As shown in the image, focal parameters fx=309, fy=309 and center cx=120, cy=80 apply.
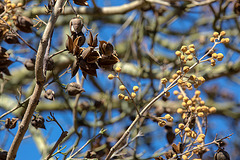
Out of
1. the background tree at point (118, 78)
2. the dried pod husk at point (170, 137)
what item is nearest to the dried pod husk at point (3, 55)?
the background tree at point (118, 78)

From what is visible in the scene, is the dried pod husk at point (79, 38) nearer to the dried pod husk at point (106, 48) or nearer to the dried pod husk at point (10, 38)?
the dried pod husk at point (106, 48)

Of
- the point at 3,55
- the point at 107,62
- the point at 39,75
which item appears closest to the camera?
the point at 39,75

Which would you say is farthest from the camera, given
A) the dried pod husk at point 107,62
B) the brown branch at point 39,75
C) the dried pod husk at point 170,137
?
the dried pod husk at point 170,137

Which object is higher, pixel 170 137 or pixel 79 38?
pixel 79 38

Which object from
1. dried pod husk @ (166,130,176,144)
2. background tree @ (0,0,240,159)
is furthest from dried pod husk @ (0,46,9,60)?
dried pod husk @ (166,130,176,144)

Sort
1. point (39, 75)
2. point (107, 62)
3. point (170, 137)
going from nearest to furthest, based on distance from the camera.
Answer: point (39, 75), point (107, 62), point (170, 137)

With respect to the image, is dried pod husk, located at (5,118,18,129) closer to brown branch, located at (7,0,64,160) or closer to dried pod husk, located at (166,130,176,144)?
brown branch, located at (7,0,64,160)

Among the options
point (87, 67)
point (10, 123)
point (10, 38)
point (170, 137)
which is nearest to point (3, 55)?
point (10, 38)

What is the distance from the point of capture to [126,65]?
345 centimetres

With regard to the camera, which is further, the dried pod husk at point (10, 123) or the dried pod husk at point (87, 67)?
the dried pod husk at point (10, 123)

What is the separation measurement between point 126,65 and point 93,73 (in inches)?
86.2

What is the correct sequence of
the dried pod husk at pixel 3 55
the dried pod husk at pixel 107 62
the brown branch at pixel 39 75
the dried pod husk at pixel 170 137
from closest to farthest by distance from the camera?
the brown branch at pixel 39 75, the dried pod husk at pixel 107 62, the dried pod husk at pixel 3 55, the dried pod husk at pixel 170 137

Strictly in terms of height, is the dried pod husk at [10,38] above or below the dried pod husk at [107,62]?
above

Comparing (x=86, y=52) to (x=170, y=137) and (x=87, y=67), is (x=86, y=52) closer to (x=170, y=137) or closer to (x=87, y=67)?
(x=87, y=67)
